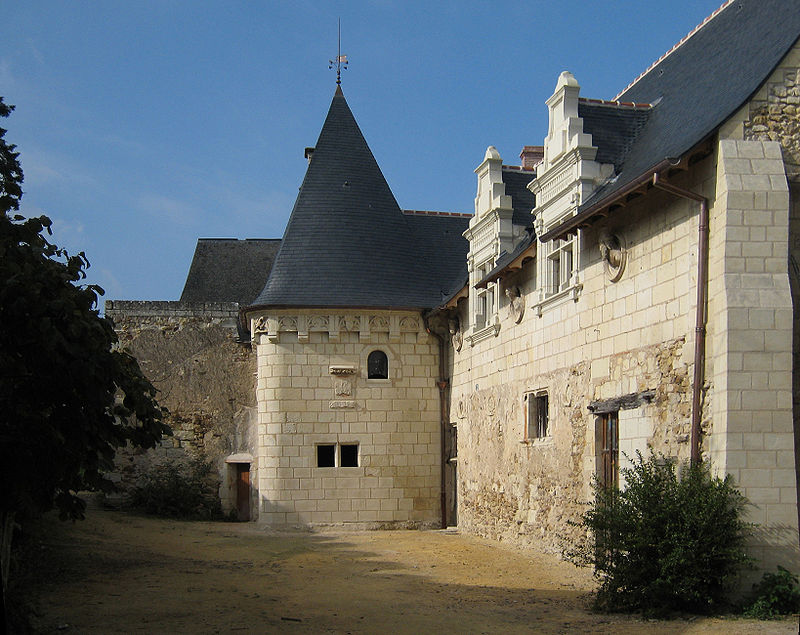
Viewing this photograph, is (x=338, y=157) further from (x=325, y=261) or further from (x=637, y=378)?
(x=637, y=378)

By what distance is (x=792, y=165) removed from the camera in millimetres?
9125

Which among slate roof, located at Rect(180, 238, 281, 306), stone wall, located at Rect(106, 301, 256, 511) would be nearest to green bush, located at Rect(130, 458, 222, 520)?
stone wall, located at Rect(106, 301, 256, 511)

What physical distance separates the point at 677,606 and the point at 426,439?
34.6 ft

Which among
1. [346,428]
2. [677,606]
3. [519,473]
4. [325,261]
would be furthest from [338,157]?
[677,606]

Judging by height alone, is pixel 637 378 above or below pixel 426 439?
above

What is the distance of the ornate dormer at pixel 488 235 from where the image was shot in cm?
1568

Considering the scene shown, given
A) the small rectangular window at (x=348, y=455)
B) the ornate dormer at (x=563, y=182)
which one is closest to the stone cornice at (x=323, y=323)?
the small rectangular window at (x=348, y=455)

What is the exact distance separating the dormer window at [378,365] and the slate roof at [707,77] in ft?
24.0

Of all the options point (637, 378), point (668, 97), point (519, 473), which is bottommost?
point (519, 473)

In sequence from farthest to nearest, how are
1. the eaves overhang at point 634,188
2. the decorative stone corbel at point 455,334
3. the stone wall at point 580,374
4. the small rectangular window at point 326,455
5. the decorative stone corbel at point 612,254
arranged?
the small rectangular window at point 326,455 < the decorative stone corbel at point 455,334 < the decorative stone corbel at point 612,254 < the stone wall at point 580,374 < the eaves overhang at point 634,188

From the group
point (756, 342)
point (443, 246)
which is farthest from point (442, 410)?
point (756, 342)

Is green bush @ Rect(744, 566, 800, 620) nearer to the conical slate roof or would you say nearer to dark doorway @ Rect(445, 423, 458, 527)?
dark doorway @ Rect(445, 423, 458, 527)

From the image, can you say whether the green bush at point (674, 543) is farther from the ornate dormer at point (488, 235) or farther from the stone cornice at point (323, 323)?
the stone cornice at point (323, 323)

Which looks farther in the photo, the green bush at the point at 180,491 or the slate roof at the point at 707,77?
the green bush at the point at 180,491
